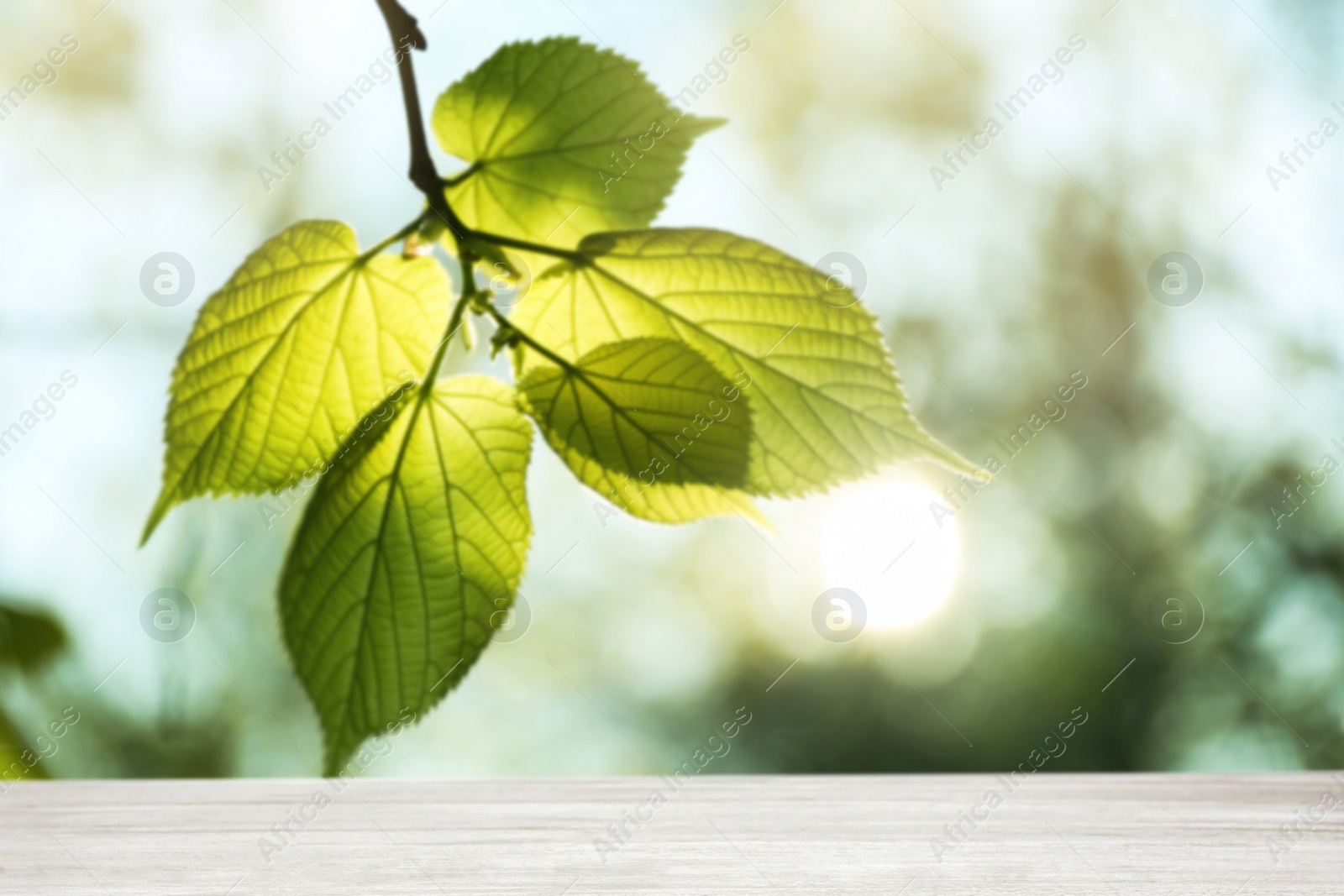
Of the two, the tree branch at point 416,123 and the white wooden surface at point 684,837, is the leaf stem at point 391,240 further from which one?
the white wooden surface at point 684,837

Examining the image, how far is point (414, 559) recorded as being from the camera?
17 centimetres

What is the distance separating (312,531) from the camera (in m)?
0.16

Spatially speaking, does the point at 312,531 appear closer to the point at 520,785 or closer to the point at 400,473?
the point at 400,473

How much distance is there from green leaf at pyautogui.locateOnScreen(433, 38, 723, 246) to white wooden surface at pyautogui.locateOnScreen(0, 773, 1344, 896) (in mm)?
172

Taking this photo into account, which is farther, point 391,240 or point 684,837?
point 684,837

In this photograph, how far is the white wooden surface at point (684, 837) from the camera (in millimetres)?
269

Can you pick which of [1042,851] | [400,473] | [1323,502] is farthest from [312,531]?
[1323,502]

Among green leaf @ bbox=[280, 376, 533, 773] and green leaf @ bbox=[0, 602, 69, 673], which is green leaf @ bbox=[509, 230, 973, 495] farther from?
green leaf @ bbox=[0, 602, 69, 673]

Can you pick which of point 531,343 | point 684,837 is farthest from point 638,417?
point 684,837

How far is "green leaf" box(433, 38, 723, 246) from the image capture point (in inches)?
7.2

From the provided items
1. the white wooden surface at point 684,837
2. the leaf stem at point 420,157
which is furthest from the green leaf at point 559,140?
the white wooden surface at point 684,837

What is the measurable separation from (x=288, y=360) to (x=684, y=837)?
226mm

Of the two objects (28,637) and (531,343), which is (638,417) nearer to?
(531,343)

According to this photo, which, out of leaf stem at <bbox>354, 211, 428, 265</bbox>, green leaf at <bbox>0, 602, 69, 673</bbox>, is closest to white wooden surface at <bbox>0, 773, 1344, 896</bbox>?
green leaf at <bbox>0, 602, 69, 673</bbox>
